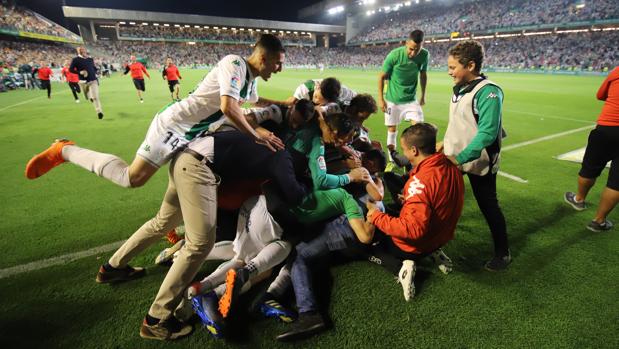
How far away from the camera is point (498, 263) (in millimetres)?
Answer: 3041

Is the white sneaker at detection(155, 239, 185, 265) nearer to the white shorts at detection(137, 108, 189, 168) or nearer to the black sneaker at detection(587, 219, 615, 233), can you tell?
the white shorts at detection(137, 108, 189, 168)

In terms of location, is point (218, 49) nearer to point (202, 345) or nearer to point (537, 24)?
point (537, 24)

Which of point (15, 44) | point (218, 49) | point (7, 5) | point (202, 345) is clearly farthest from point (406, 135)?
point (218, 49)

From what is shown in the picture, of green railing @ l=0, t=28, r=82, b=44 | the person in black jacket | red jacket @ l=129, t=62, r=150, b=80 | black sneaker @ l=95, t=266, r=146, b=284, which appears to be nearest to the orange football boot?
black sneaker @ l=95, t=266, r=146, b=284

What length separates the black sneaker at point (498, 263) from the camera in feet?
9.94

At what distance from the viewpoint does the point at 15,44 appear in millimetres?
36875

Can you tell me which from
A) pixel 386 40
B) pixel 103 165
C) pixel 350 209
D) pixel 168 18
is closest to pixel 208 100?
pixel 103 165

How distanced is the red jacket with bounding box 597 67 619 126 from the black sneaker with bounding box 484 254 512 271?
2161 mm

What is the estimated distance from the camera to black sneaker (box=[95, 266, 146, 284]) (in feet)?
9.01

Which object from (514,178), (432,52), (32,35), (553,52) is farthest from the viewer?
(432,52)

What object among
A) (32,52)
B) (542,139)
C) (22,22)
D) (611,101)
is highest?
(22,22)

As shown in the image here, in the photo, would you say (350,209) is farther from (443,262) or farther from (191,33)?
(191,33)

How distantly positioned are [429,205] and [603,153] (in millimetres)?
2955

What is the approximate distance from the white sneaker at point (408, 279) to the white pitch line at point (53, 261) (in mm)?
3001
